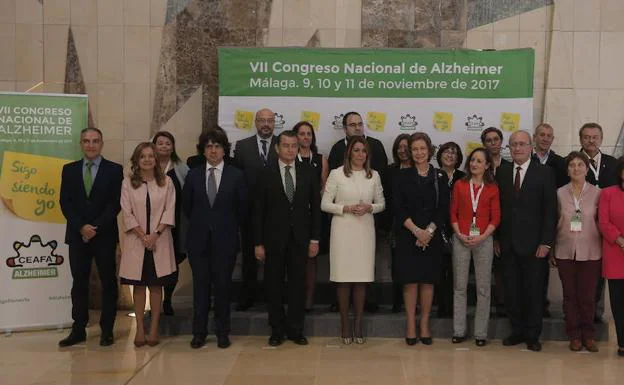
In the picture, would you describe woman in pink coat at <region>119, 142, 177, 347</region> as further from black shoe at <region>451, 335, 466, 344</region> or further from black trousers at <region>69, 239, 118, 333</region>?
black shoe at <region>451, 335, 466, 344</region>

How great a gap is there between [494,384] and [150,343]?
97.9 inches

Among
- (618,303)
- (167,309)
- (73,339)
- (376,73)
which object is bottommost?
(73,339)

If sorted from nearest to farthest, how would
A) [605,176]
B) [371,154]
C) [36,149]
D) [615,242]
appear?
[615,242] < [605,176] < [36,149] < [371,154]

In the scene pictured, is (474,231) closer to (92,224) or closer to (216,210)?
(216,210)

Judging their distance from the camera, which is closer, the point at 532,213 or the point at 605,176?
the point at 532,213

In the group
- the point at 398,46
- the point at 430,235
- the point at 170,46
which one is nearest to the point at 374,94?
the point at 398,46

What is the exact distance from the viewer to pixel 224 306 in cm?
492

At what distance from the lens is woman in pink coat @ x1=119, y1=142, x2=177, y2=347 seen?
4.84 m

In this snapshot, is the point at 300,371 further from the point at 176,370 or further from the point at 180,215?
the point at 180,215

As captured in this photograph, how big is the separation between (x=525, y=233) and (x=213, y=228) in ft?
7.49

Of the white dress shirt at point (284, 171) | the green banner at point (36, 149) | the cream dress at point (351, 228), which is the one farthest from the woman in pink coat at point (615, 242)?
the green banner at point (36, 149)

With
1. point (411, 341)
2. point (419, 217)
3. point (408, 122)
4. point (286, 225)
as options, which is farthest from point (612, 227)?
point (286, 225)

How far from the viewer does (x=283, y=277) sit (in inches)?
196

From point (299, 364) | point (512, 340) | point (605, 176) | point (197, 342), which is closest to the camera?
point (299, 364)
